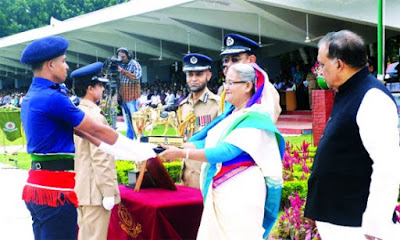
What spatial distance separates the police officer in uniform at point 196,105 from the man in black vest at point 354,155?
75.2 inches

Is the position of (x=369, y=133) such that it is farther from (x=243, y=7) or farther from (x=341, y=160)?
(x=243, y=7)

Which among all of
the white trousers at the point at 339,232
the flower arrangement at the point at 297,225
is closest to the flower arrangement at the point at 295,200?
the flower arrangement at the point at 297,225

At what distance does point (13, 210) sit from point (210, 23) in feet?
53.6

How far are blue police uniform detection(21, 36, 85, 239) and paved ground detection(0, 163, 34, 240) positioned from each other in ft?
9.76

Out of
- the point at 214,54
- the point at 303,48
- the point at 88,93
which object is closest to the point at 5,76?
the point at 214,54

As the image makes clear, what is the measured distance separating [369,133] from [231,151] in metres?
1.00

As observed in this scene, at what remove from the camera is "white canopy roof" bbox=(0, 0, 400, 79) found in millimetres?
16328

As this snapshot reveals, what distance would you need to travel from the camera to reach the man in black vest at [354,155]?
7.74 feet

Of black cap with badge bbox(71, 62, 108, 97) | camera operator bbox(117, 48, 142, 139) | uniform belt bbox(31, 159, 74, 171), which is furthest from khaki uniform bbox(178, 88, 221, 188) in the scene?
camera operator bbox(117, 48, 142, 139)

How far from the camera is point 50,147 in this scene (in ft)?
10.4

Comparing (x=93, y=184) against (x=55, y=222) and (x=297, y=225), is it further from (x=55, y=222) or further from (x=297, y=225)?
(x=297, y=225)

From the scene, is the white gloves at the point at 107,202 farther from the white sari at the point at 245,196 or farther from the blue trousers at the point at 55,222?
the white sari at the point at 245,196

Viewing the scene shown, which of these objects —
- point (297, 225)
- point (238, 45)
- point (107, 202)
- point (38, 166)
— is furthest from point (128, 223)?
point (238, 45)

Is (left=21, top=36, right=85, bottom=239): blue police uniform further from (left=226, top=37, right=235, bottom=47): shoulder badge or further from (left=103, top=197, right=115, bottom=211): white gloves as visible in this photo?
(left=226, top=37, right=235, bottom=47): shoulder badge
